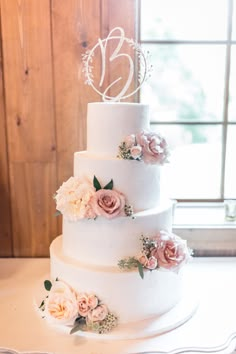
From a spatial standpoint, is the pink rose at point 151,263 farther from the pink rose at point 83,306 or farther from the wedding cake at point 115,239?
the pink rose at point 83,306

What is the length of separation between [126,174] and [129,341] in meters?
0.46

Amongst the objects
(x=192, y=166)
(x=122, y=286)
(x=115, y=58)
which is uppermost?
(x=115, y=58)

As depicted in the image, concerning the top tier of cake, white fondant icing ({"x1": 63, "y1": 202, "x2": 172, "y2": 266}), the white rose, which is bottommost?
white fondant icing ({"x1": 63, "y1": 202, "x2": 172, "y2": 266})

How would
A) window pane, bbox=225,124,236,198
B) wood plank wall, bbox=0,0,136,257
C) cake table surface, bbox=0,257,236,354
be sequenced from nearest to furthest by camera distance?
cake table surface, bbox=0,257,236,354
wood plank wall, bbox=0,0,136,257
window pane, bbox=225,124,236,198

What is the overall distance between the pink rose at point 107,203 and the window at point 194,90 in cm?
69

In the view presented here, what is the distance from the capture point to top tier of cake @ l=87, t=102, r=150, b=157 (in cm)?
99

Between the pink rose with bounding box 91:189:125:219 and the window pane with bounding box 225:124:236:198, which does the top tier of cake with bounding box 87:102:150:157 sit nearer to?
the pink rose with bounding box 91:189:125:219

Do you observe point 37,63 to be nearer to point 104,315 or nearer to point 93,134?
point 93,134

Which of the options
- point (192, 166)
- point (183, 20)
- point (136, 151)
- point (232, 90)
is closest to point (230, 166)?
point (192, 166)

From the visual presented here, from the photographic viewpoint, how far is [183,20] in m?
1.50

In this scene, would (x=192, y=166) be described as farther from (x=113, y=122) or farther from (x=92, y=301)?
(x=92, y=301)

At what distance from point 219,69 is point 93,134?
80 cm

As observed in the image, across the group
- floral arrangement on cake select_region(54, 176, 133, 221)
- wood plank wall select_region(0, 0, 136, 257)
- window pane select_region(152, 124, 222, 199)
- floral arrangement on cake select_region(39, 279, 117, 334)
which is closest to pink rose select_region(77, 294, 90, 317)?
floral arrangement on cake select_region(39, 279, 117, 334)

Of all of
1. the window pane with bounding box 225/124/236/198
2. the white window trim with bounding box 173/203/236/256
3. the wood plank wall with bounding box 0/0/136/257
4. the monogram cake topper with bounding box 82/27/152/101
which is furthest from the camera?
the window pane with bounding box 225/124/236/198
